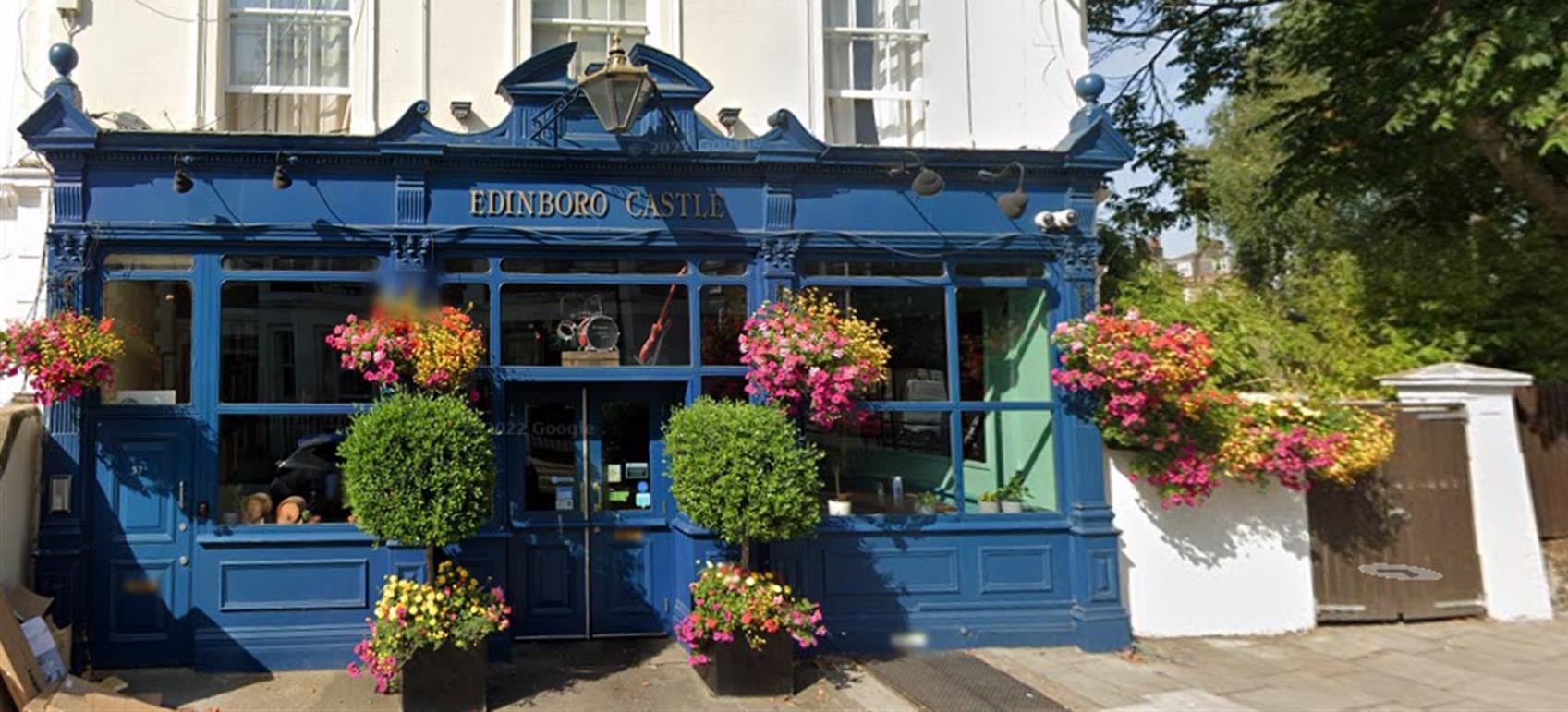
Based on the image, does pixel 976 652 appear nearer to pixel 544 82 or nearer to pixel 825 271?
pixel 825 271

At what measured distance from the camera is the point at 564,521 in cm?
759

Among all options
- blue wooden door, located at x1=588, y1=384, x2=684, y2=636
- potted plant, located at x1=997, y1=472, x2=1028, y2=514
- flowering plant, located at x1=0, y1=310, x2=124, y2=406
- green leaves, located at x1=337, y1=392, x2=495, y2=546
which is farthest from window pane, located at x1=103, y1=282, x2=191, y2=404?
potted plant, located at x1=997, y1=472, x2=1028, y2=514

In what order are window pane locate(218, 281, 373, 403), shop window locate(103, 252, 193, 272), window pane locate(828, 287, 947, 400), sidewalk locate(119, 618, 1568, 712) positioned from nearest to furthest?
1. sidewalk locate(119, 618, 1568, 712)
2. shop window locate(103, 252, 193, 272)
3. window pane locate(218, 281, 373, 403)
4. window pane locate(828, 287, 947, 400)

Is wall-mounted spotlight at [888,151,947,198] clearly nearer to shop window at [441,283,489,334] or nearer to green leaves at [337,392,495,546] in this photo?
shop window at [441,283,489,334]

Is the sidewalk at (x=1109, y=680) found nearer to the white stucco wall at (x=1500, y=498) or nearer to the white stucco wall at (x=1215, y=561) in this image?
the white stucco wall at (x=1215, y=561)

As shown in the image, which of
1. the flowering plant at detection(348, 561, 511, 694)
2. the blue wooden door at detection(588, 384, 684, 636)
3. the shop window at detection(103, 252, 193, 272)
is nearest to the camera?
the flowering plant at detection(348, 561, 511, 694)

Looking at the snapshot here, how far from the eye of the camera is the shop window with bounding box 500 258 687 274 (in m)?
7.47

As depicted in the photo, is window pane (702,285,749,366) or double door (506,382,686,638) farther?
window pane (702,285,749,366)

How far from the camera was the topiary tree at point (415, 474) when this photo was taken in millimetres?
5938

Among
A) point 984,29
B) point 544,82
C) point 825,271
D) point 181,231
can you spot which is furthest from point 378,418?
point 984,29

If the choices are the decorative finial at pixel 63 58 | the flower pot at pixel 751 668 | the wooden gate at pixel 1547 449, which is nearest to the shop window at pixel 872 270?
the flower pot at pixel 751 668

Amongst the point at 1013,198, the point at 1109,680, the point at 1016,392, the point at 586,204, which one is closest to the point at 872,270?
the point at 1013,198

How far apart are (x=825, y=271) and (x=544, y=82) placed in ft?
9.28

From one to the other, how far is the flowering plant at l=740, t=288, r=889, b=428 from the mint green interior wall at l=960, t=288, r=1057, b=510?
1384 mm
